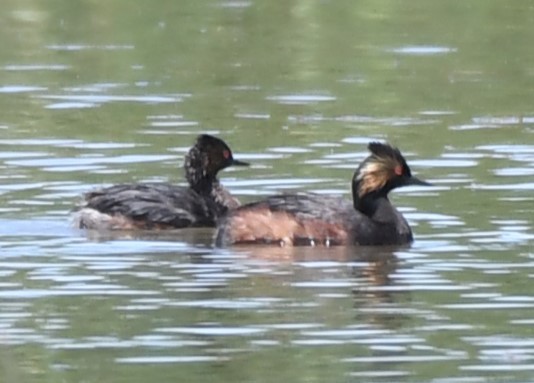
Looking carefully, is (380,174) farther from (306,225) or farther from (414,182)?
(306,225)

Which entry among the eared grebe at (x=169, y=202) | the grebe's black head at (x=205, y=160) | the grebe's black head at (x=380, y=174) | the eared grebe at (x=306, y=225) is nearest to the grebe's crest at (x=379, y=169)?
the grebe's black head at (x=380, y=174)

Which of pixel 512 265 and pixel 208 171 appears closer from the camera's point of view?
pixel 512 265

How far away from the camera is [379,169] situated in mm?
16781

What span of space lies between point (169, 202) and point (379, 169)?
5.40 ft

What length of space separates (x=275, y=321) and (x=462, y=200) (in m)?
4.93

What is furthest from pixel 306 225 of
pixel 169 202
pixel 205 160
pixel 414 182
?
pixel 205 160

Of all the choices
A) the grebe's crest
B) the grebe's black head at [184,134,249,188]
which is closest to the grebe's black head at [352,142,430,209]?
the grebe's crest

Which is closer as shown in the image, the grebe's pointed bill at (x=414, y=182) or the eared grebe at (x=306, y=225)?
the eared grebe at (x=306, y=225)

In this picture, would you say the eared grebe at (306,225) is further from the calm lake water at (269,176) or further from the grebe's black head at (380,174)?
the grebe's black head at (380,174)

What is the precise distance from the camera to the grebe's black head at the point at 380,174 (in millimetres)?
16641

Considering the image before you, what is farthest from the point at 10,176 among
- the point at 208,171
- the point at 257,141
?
the point at 257,141

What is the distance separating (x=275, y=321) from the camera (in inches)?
499

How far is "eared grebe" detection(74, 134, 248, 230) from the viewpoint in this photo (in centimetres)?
1695

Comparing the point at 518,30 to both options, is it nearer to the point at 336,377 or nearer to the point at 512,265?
the point at 512,265
